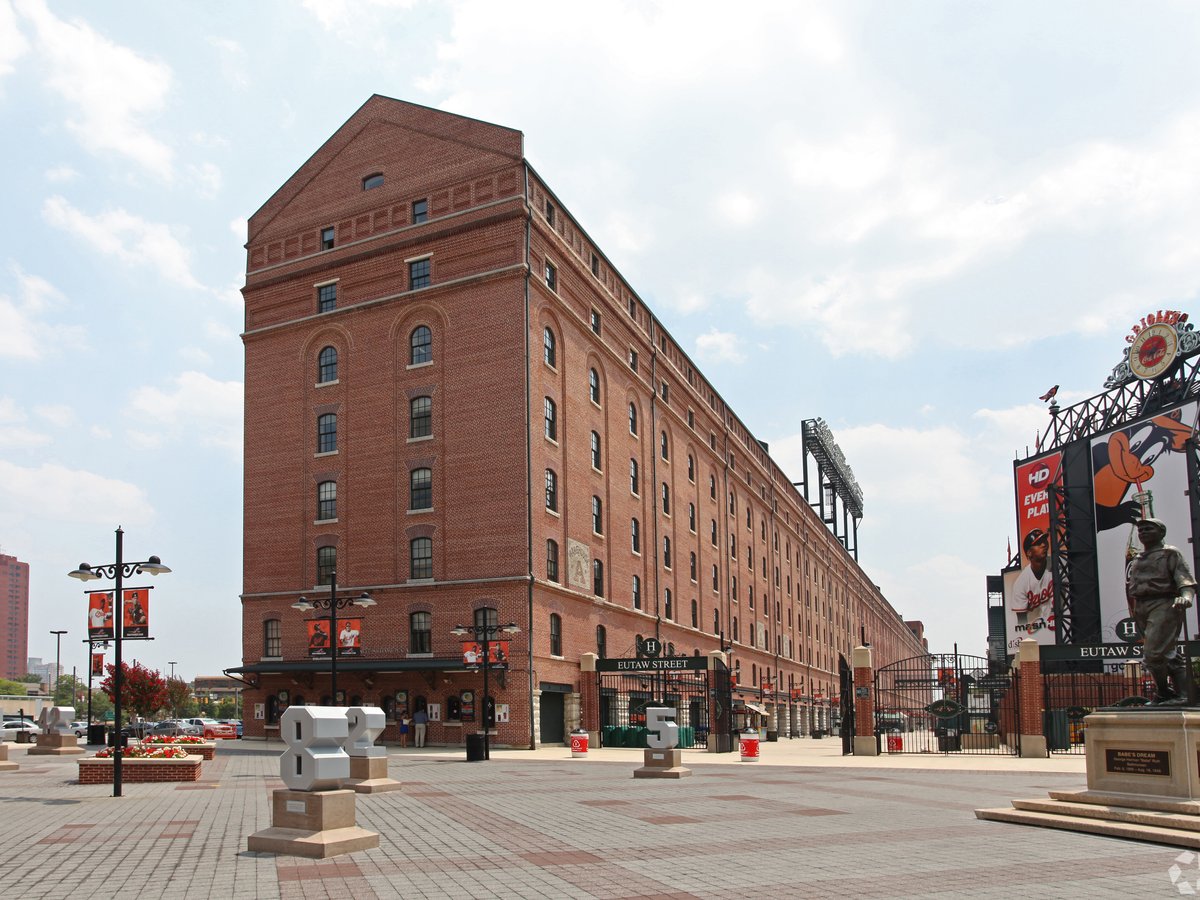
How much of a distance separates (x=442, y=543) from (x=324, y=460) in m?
7.43

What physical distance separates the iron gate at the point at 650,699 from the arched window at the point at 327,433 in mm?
14855

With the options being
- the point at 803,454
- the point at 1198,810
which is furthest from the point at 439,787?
the point at 803,454

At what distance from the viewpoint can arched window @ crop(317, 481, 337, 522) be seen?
44344 millimetres

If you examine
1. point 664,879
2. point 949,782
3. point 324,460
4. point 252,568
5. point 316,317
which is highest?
point 316,317

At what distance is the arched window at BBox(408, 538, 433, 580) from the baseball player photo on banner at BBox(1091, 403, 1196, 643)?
35249 mm

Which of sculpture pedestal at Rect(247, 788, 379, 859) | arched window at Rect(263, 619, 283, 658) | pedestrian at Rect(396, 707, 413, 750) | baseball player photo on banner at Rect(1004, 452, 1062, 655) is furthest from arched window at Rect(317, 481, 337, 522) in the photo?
baseball player photo on banner at Rect(1004, 452, 1062, 655)

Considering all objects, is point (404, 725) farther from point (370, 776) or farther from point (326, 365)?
point (370, 776)

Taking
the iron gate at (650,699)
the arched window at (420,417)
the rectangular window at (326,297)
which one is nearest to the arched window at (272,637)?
the arched window at (420,417)

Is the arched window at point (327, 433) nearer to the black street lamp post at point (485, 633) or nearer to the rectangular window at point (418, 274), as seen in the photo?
the rectangular window at point (418, 274)

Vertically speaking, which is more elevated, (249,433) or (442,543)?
(249,433)

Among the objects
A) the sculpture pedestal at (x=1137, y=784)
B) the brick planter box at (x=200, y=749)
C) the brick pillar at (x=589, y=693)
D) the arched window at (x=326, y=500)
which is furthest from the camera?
the arched window at (x=326, y=500)

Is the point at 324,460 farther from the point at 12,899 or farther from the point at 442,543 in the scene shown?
the point at 12,899

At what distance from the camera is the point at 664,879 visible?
1044 cm

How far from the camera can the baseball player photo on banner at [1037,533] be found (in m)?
67.0
